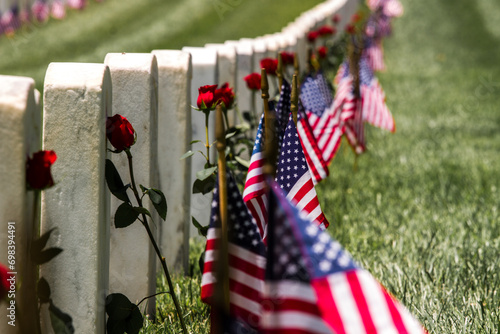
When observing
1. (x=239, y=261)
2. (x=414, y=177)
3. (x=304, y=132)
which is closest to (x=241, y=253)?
(x=239, y=261)

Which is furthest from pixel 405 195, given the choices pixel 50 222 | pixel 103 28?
pixel 103 28

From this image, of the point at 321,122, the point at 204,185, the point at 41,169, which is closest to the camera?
the point at 41,169

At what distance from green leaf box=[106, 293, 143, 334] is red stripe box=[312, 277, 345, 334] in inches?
37.1

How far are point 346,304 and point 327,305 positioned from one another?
0.04 meters

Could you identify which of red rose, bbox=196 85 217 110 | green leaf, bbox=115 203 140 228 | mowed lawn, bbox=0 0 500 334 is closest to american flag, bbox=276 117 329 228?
red rose, bbox=196 85 217 110

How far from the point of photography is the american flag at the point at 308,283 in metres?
1.38

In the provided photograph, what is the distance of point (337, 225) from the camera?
3943 millimetres

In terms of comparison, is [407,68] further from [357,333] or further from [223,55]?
[357,333]

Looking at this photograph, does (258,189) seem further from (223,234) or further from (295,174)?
(223,234)

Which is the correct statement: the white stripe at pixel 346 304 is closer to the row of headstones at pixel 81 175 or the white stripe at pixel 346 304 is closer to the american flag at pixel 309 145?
the row of headstones at pixel 81 175

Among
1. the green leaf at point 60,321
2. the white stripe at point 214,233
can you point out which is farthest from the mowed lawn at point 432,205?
the green leaf at point 60,321

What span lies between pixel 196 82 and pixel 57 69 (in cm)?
159

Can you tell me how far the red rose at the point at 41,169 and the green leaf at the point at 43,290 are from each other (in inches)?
13.5

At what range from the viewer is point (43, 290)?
6.22ft
